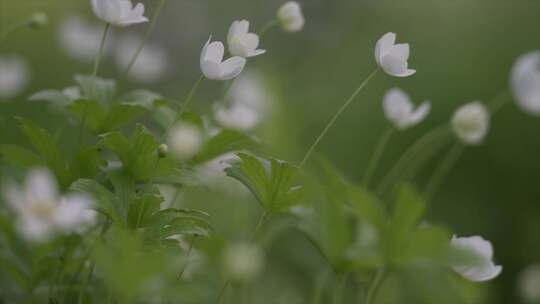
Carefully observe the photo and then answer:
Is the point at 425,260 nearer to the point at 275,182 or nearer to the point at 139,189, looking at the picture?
the point at 275,182

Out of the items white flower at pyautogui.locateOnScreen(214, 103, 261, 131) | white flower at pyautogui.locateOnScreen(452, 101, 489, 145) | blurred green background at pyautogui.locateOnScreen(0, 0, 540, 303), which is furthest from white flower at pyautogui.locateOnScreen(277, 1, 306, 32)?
blurred green background at pyautogui.locateOnScreen(0, 0, 540, 303)

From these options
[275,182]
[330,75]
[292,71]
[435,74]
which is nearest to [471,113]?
[275,182]

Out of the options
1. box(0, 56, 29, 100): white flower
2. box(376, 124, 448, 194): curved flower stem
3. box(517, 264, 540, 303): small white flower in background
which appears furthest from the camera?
box(517, 264, 540, 303): small white flower in background

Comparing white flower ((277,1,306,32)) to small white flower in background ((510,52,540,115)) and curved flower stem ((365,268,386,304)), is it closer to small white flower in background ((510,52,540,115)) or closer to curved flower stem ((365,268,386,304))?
small white flower in background ((510,52,540,115))

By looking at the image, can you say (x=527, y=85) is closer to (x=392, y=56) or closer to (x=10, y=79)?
(x=392, y=56)

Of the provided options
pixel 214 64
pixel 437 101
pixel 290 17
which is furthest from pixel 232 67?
pixel 437 101

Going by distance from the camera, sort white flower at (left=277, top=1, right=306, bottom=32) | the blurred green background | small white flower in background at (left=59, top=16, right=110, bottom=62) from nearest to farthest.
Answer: white flower at (left=277, top=1, right=306, bottom=32), small white flower in background at (left=59, top=16, right=110, bottom=62), the blurred green background
